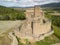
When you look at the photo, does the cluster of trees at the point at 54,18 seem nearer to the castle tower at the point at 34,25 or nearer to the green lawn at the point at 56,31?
the green lawn at the point at 56,31

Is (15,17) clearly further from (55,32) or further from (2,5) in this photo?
(55,32)

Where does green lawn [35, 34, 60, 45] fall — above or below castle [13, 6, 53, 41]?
below

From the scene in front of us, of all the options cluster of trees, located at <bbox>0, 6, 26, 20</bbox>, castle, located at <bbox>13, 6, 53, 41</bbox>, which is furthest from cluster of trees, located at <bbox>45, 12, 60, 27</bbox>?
cluster of trees, located at <bbox>0, 6, 26, 20</bbox>

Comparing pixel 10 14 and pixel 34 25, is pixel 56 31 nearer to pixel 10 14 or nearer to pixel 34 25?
pixel 34 25

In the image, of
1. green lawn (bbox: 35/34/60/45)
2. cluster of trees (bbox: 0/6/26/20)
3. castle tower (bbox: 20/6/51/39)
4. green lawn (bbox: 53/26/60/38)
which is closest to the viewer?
green lawn (bbox: 35/34/60/45)

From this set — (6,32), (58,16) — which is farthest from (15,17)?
(58,16)

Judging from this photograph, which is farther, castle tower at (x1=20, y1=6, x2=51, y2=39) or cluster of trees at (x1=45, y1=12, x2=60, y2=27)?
cluster of trees at (x1=45, y1=12, x2=60, y2=27)

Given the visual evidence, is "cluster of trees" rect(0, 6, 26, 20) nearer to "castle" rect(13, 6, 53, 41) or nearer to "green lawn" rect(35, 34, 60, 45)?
"castle" rect(13, 6, 53, 41)
